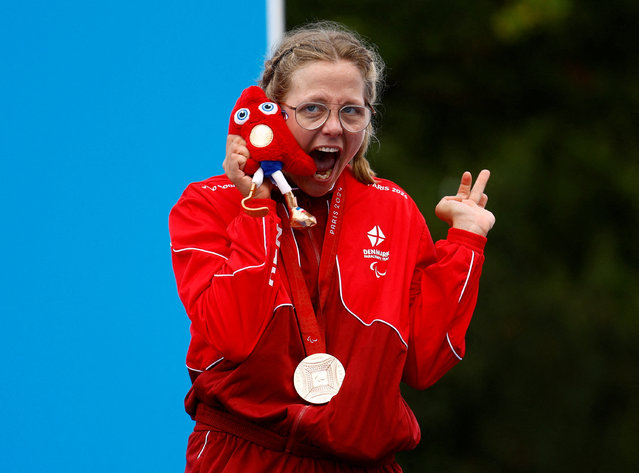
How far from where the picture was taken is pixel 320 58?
246 cm

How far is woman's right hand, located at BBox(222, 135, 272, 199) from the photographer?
92.7 inches

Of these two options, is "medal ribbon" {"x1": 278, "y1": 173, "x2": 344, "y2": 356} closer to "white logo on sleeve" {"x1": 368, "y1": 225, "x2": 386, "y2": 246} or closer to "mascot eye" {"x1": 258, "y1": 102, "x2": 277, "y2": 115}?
"white logo on sleeve" {"x1": 368, "y1": 225, "x2": 386, "y2": 246}

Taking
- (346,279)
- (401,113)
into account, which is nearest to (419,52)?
(401,113)

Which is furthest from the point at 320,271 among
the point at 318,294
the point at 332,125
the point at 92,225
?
the point at 92,225

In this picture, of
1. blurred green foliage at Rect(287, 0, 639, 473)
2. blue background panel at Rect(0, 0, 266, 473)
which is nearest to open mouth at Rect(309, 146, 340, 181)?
blue background panel at Rect(0, 0, 266, 473)

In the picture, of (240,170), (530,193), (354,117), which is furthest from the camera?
(530,193)

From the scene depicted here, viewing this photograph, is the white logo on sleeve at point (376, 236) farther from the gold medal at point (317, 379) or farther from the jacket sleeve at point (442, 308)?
the gold medal at point (317, 379)

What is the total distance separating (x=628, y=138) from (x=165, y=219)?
194 inches

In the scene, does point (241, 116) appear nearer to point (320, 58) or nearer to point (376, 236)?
point (320, 58)

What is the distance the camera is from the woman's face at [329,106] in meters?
2.43

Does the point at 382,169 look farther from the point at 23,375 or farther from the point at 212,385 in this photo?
the point at 212,385

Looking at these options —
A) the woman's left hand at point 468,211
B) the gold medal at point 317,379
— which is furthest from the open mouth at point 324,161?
the gold medal at point 317,379

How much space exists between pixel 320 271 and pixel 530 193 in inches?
176

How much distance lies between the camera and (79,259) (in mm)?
3482
